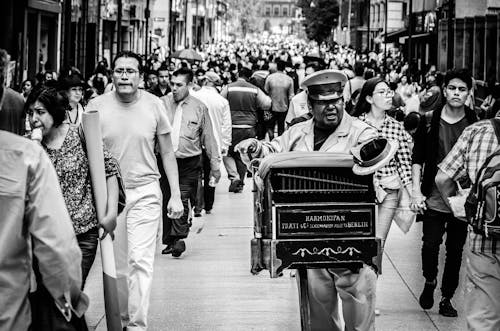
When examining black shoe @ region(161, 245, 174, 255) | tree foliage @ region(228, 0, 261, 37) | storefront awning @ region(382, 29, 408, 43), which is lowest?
black shoe @ region(161, 245, 174, 255)

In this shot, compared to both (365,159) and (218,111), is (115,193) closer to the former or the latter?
(365,159)

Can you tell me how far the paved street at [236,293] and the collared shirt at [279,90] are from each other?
975 centimetres

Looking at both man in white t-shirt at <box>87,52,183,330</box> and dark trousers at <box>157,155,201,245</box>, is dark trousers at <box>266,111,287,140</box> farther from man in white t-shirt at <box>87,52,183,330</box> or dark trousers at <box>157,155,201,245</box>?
man in white t-shirt at <box>87,52,183,330</box>

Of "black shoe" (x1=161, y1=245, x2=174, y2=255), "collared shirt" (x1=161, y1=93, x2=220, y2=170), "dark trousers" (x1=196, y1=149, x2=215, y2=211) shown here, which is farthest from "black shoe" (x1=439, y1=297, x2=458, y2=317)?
"dark trousers" (x1=196, y1=149, x2=215, y2=211)

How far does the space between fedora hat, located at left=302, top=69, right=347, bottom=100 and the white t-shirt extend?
4.85 ft

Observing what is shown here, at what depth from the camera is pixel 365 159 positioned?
621 centimetres

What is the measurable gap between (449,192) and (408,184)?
4.49ft

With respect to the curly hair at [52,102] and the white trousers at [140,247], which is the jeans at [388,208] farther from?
the curly hair at [52,102]

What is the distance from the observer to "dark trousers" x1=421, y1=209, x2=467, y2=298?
8.71 metres

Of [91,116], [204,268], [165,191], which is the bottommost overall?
[204,268]

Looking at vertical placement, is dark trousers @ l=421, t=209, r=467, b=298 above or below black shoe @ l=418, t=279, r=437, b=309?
above

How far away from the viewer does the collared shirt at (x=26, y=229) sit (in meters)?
4.29

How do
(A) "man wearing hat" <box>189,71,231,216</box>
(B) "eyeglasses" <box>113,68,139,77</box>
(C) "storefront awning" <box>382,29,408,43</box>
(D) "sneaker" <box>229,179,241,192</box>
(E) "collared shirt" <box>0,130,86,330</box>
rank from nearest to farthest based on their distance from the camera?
(E) "collared shirt" <box>0,130,86,330</box> < (B) "eyeglasses" <box>113,68,139,77</box> < (A) "man wearing hat" <box>189,71,231,216</box> < (D) "sneaker" <box>229,179,241,192</box> < (C) "storefront awning" <box>382,29,408,43</box>

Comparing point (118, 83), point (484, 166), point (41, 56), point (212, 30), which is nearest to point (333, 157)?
point (484, 166)
